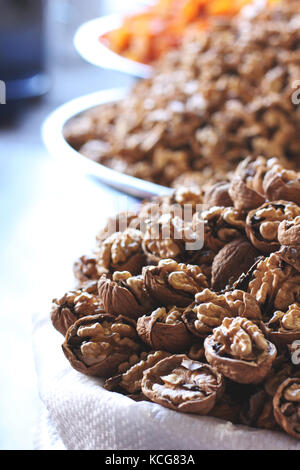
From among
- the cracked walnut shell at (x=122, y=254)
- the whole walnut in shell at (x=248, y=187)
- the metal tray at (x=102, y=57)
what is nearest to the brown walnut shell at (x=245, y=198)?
the whole walnut in shell at (x=248, y=187)

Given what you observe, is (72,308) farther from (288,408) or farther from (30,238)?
(30,238)

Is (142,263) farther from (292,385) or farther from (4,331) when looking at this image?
(4,331)

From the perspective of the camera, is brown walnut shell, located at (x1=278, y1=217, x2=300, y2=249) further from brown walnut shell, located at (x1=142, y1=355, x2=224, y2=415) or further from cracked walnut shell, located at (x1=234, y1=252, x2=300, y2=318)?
brown walnut shell, located at (x1=142, y1=355, x2=224, y2=415)

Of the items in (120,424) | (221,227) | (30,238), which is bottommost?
(30,238)

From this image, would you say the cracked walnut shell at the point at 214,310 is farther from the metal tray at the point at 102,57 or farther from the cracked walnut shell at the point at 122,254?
the metal tray at the point at 102,57

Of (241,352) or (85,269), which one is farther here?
(85,269)

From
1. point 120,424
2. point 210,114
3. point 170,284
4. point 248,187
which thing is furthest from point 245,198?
point 210,114

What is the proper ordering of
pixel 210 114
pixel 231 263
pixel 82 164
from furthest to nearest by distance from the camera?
pixel 210 114
pixel 82 164
pixel 231 263
